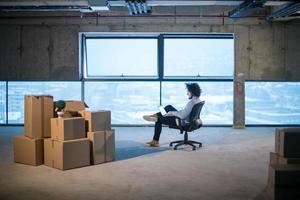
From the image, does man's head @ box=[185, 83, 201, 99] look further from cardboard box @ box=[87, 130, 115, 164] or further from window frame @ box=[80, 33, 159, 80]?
window frame @ box=[80, 33, 159, 80]

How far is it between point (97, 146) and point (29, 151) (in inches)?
35.7

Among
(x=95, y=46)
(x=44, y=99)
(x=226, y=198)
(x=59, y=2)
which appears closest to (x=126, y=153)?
(x=44, y=99)

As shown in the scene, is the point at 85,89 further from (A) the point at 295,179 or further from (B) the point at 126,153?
(A) the point at 295,179

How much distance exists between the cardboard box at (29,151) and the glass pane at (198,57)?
4.80 m

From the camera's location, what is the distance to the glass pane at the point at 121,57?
9812mm

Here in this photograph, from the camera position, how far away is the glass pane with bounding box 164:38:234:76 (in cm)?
976

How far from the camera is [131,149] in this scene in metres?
6.61

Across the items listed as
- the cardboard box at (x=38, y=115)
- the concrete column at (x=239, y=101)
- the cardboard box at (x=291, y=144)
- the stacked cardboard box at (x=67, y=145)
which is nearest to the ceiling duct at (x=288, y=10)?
the concrete column at (x=239, y=101)

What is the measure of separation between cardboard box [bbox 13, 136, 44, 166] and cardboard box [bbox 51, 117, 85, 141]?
0.27 m

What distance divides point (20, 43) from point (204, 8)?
171 inches

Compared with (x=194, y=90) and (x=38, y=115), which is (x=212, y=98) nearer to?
(x=194, y=90)

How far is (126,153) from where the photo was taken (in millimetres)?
6281

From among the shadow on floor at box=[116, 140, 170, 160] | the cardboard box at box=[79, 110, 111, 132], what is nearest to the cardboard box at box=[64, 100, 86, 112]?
the cardboard box at box=[79, 110, 111, 132]

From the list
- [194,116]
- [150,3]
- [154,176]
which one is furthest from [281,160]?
[150,3]
